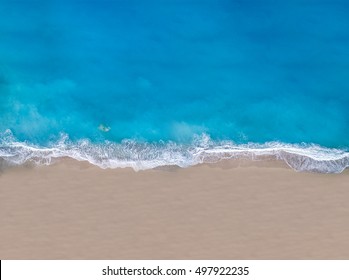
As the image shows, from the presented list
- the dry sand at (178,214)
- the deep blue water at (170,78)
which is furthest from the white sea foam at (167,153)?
the dry sand at (178,214)

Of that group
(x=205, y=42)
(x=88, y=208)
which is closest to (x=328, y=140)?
(x=205, y=42)

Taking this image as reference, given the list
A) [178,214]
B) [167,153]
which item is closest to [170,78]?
[167,153]

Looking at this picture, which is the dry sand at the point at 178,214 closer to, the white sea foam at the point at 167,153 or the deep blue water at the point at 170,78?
the white sea foam at the point at 167,153

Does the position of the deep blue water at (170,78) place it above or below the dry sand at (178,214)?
above

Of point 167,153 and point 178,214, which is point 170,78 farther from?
point 178,214

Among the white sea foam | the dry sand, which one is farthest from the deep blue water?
the dry sand

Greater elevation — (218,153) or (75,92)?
(75,92)

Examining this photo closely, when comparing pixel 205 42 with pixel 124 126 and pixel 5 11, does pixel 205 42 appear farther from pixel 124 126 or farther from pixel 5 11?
pixel 5 11
